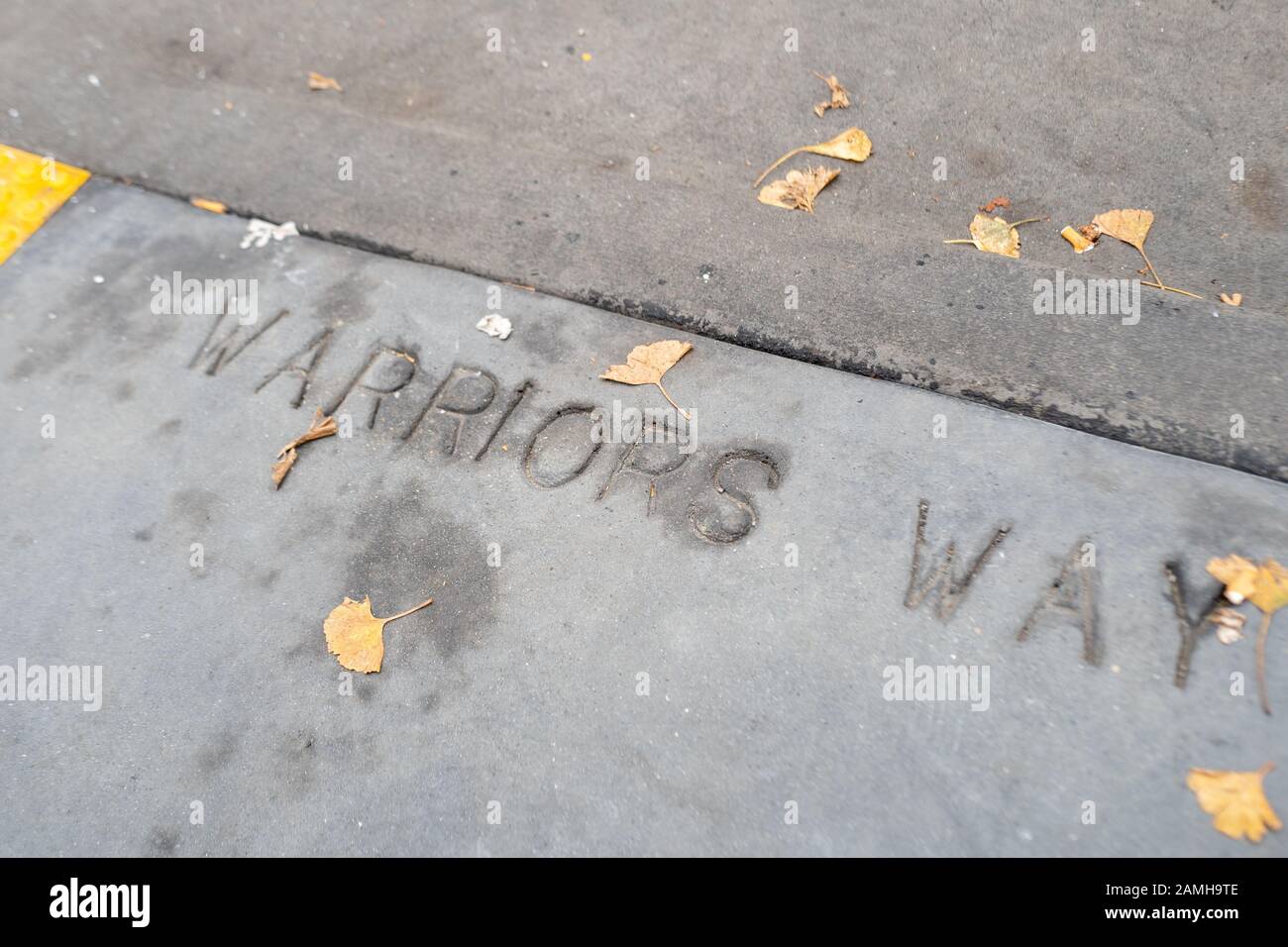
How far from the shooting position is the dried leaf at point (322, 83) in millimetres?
3592

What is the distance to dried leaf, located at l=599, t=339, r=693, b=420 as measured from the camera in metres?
2.67

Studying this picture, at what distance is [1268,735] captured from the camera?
196 cm

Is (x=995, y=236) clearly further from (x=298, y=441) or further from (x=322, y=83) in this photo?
→ (x=322, y=83)

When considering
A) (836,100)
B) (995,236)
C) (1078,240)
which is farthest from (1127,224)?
(836,100)

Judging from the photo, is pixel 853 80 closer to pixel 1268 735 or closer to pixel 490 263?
pixel 490 263

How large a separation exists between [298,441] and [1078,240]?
2461mm

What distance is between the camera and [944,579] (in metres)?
2.24

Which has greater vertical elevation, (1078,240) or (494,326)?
(1078,240)

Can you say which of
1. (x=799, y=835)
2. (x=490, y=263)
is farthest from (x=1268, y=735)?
(x=490, y=263)

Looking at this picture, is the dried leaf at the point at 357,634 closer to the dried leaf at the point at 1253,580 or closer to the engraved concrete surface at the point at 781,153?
the engraved concrete surface at the point at 781,153

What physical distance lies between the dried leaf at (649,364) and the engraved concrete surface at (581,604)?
4 cm

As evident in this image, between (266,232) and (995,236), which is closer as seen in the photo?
(995,236)

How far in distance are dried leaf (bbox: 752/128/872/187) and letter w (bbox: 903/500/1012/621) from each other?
4.85ft

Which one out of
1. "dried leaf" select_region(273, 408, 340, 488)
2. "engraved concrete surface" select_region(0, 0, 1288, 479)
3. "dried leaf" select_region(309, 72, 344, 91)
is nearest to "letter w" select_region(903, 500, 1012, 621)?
"engraved concrete surface" select_region(0, 0, 1288, 479)
